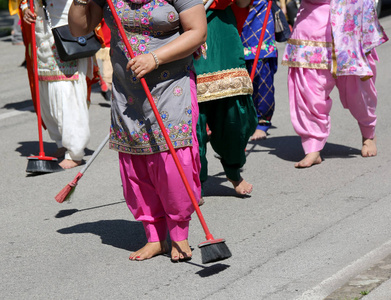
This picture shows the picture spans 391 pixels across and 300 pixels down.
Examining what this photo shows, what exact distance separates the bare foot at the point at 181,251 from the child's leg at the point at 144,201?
124 millimetres

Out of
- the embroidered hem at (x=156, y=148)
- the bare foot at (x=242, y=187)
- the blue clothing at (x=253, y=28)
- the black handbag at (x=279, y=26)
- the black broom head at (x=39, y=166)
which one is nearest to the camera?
the embroidered hem at (x=156, y=148)

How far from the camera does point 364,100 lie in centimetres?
668

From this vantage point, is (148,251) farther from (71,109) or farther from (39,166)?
(71,109)

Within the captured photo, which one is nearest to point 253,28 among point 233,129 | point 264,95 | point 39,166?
point 264,95

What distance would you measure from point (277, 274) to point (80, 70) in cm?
319

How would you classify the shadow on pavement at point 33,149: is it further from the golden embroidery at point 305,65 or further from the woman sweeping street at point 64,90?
the golden embroidery at point 305,65

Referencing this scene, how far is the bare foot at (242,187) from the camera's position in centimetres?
573

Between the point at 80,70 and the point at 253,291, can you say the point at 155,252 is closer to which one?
the point at 253,291

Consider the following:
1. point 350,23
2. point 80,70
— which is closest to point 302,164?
point 350,23

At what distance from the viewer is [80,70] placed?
6816 mm

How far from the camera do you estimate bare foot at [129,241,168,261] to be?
4.52m

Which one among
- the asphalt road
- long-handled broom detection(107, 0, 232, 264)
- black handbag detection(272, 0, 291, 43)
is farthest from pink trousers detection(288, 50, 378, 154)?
long-handled broom detection(107, 0, 232, 264)

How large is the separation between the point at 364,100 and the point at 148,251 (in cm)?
285

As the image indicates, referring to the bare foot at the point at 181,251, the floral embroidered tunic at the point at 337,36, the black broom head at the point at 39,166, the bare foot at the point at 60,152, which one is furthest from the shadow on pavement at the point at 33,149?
the bare foot at the point at 181,251
